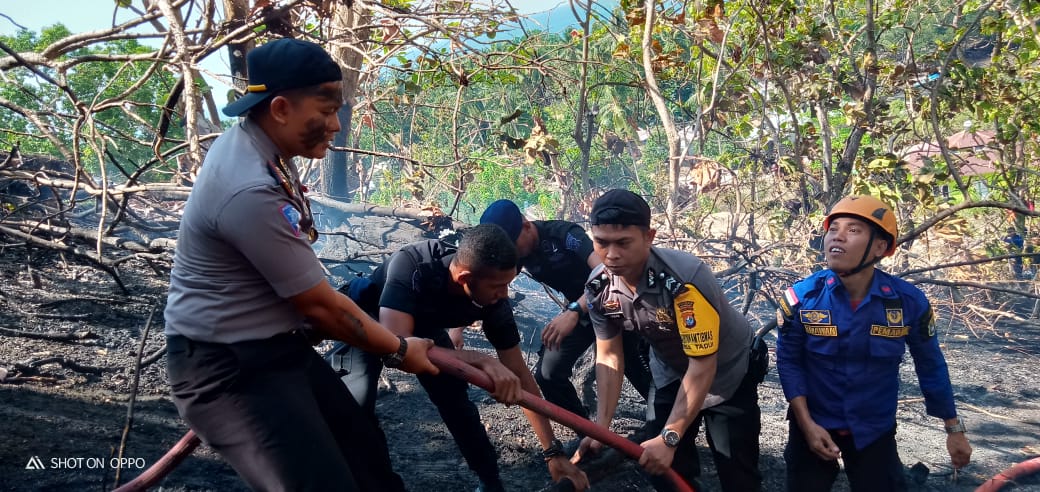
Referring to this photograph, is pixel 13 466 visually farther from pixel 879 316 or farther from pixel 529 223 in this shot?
pixel 879 316

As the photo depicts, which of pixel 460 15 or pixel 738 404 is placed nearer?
pixel 738 404

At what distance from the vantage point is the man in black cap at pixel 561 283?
13.8 feet

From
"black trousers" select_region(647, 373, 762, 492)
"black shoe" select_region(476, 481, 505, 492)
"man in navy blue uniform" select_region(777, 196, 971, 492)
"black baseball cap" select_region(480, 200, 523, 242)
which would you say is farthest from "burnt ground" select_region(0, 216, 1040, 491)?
"black baseball cap" select_region(480, 200, 523, 242)

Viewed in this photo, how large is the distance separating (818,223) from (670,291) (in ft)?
12.8

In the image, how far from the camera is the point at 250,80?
2080 millimetres

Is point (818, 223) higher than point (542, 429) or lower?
higher

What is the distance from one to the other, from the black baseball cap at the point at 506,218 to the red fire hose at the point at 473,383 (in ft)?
5.17

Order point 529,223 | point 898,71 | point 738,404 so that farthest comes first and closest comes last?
1. point 898,71
2. point 529,223
3. point 738,404

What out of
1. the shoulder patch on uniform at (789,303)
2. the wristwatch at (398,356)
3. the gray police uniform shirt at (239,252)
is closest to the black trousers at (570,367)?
the shoulder patch on uniform at (789,303)

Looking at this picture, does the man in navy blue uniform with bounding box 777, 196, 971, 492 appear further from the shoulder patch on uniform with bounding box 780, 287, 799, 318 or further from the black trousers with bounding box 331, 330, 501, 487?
the black trousers with bounding box 331, 330, 501, 487

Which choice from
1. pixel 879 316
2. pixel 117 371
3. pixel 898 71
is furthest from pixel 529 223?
pixel 898 71

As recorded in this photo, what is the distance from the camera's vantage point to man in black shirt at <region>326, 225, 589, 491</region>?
112 inches

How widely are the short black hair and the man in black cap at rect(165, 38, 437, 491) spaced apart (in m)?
0.83

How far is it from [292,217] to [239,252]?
0.21m
